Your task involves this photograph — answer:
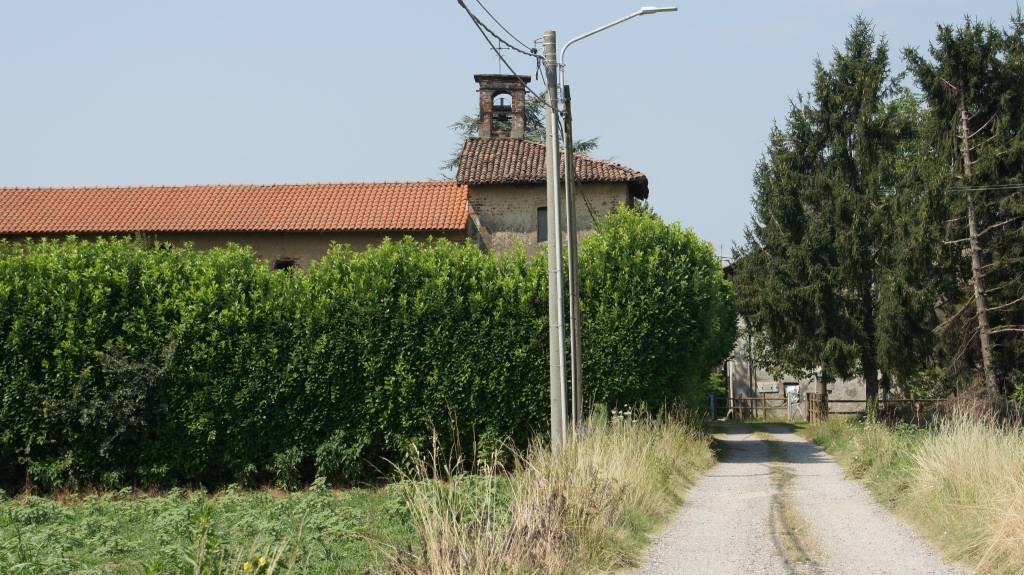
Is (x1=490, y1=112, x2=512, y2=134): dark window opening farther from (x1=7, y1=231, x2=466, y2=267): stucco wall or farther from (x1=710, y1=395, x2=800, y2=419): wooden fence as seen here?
(x1=710, y1=395, x2=800, y2=419): wooden fence

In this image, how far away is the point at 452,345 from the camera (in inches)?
719

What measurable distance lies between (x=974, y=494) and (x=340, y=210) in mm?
26290

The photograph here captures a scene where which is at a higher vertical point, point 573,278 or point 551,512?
point 573,278

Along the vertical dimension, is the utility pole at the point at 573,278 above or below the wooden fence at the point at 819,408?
above

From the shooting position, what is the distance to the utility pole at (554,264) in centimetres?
1406

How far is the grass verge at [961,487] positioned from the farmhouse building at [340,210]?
18.2 meters

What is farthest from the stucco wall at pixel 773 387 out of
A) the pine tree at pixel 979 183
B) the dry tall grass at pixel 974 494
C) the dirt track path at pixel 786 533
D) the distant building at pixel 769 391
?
the dry tall grass at pixel 974 494

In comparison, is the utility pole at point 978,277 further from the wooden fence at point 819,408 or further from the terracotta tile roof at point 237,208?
the terracotta tile roof at point 237,208

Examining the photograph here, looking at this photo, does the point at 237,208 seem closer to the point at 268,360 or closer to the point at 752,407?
the point at 268,360

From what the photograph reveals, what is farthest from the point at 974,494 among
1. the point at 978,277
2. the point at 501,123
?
the point at 501,123

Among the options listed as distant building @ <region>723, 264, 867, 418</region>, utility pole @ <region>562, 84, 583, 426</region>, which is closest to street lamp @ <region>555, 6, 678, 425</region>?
utility pole @ <region>562, 84, 583, 426</region>

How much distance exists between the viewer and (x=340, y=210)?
3456 centimetres

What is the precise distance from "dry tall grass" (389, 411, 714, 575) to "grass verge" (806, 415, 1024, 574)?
3.00 meters

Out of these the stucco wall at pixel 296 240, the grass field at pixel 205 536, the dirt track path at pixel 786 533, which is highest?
the stucco wall at pixel 296 240
